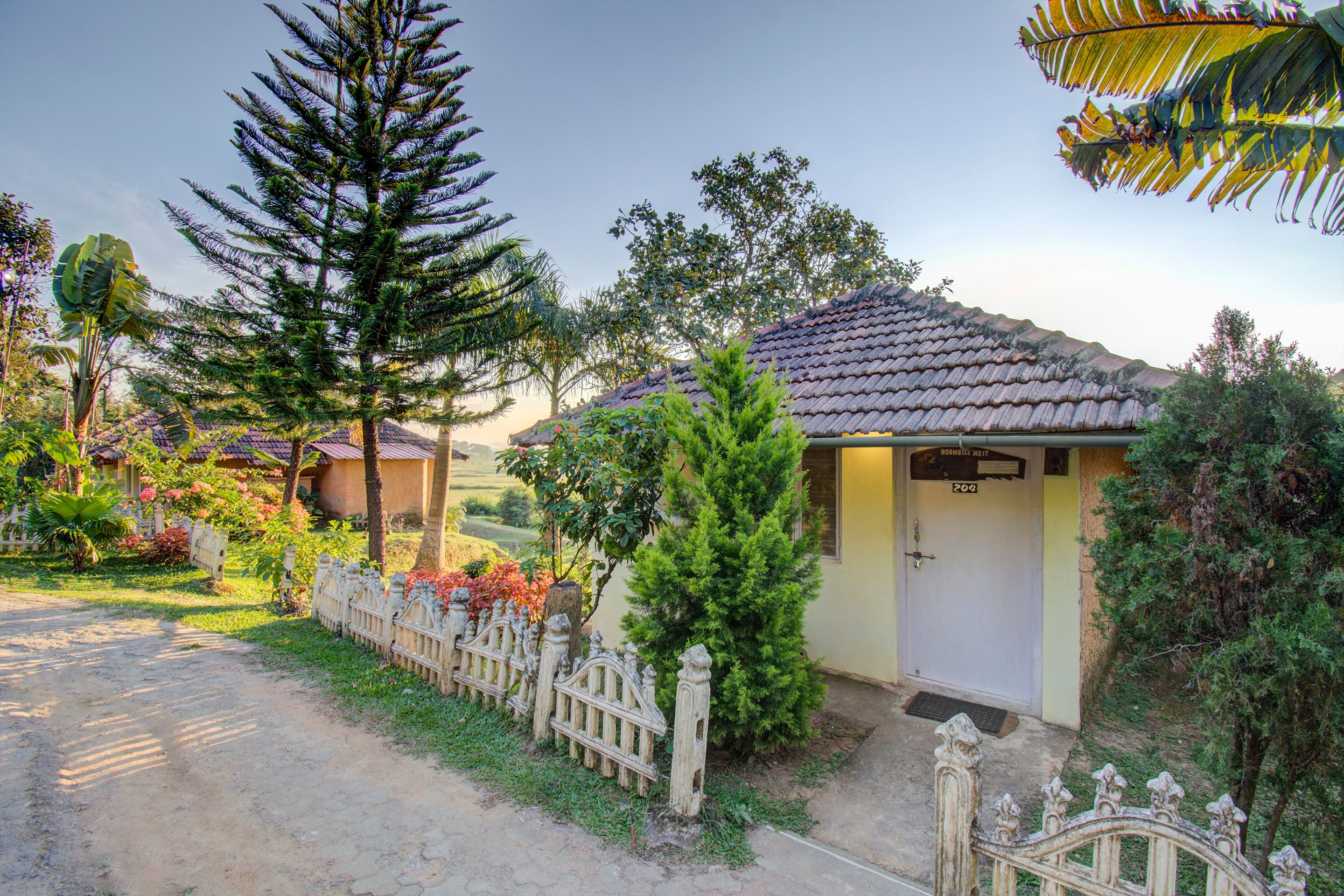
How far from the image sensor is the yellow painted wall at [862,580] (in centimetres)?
509

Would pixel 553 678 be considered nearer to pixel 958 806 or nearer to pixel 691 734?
pixel 691 734

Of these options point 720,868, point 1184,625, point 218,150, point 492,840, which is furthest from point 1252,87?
point 218,150

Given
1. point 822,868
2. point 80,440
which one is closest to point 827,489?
point 822,868

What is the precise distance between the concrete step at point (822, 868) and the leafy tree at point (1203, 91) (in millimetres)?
4362

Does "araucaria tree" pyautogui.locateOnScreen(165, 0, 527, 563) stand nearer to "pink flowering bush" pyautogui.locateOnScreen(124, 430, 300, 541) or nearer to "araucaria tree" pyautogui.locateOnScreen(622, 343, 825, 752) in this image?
"pink flowering bush" pyautogui.locateOnScreen(124, 430, 300, 541)

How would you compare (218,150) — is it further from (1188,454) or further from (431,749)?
(1188,454)

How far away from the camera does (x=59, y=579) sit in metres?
9.88

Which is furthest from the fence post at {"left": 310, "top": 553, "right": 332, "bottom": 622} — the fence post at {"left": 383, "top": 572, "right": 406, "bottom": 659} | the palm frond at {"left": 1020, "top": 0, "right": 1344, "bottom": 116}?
the palm frond at {"left": 1020, "top": 0, "right": 1344, "bottom": 116}

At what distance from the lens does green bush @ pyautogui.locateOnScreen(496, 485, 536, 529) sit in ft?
94.0

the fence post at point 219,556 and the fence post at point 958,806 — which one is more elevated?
the fence post at point 958,806

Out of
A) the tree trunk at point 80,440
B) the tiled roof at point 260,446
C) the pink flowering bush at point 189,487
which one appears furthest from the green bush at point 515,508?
the tree trunk at point 80,440

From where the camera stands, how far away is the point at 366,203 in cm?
909

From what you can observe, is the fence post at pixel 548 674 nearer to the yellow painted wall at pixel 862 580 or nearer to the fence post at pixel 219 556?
the yellow painted wall at pixel 862 580

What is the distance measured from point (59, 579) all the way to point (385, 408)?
7.03 m
